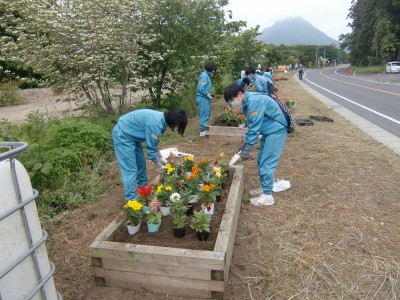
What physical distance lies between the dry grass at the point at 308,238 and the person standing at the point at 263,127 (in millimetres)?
397

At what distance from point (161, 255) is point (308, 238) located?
5.69ft

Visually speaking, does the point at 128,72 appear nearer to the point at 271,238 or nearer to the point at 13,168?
the point at 271,238

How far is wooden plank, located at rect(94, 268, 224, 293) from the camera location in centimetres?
252

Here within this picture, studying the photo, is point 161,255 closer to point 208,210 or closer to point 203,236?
point 203,236

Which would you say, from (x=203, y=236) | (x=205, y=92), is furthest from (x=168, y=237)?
(x=205, y=92)

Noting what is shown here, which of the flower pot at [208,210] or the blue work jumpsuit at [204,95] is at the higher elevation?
the blue work jumpsuit at [204,95]

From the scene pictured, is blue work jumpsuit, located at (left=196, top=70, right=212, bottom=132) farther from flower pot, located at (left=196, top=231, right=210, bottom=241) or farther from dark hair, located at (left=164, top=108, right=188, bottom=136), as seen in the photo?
flower pot, located at (left=196, top=231, right=210, bottom=241)

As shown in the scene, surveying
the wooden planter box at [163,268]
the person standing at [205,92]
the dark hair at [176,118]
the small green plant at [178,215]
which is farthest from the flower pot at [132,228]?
the person standing at [205,92]

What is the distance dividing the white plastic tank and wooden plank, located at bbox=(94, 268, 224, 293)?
998 mm

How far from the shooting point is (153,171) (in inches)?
218

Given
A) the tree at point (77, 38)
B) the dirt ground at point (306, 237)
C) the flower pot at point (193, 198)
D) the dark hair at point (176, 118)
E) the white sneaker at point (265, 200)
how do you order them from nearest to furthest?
the dirt ground at point (306, 237)
the dark hair at point (176, 118)
the flower pot at point (193, 198)
the white sneaker at point (265, 200)
the tree at point (77, 38)

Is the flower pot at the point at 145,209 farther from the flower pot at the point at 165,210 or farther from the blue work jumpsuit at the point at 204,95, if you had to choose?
the blue work jumpsuit at the point at 204,95

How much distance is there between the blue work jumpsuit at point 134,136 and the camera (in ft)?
11.3

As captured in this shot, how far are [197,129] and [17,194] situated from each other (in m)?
7.16
